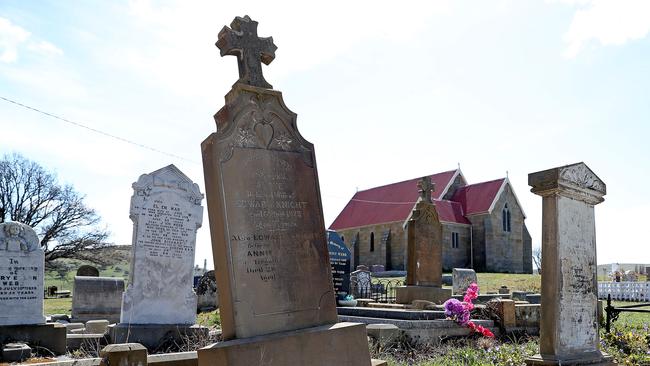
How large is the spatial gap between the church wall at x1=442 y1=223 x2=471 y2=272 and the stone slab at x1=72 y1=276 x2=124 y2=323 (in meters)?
32.3

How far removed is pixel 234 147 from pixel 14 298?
6374 mm

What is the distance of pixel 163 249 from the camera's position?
1006 cm

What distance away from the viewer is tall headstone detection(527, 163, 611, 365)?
21.9 ft

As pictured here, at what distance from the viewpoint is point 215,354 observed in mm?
4309

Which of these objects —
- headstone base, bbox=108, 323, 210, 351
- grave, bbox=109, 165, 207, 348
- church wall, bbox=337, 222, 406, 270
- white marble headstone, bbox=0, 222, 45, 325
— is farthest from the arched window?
white marble headstone, bbox=0, 222, 45, 325

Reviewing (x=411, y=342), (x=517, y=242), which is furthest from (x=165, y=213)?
(x=517, y=242)

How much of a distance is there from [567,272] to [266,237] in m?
4.16

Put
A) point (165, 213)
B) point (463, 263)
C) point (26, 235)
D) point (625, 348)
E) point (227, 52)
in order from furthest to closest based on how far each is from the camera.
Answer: point (463, 263) < point (165, 213) < point (26, 235) < point (625, 348) < point (227, 52)

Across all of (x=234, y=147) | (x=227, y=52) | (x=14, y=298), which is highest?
(x=227, y=52)

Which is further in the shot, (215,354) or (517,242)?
(517,242)

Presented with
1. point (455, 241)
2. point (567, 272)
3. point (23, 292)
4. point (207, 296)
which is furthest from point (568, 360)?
point (455, 241)

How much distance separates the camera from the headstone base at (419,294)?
13516mm

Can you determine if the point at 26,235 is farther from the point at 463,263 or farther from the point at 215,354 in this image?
the point at 463,263

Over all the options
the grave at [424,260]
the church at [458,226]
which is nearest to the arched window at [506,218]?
the church at [458,226]
